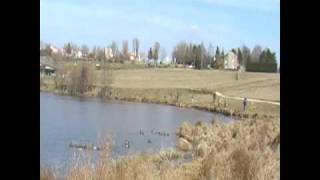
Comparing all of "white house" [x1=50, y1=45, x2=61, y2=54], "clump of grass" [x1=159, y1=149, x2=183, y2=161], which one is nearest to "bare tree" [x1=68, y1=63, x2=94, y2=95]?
"white house" [x1=50, y1=45, x2=61, y2=54]

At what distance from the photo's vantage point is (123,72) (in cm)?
207

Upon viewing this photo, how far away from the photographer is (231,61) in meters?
2.04

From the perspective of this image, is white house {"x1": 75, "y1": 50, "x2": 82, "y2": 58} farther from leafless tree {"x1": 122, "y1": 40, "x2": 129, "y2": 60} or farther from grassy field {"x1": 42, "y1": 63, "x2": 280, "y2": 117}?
leafless tree {"x1": 122, "y1": 40, "x2": 129, "y2": 60}

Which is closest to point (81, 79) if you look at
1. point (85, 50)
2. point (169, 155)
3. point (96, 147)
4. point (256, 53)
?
point (85, 50)

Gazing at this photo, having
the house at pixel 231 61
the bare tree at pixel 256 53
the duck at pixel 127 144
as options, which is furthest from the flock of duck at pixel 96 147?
the bare tree at pixel 256 53

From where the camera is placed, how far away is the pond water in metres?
1.95

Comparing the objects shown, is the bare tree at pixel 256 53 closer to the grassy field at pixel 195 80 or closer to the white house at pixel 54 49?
the grassy field at pixel 195 80

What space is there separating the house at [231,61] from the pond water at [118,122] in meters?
0.26

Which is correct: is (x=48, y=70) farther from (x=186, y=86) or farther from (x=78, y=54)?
(x=186, y=86)

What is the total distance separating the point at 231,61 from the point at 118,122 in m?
0.56

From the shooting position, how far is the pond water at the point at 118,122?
195 centimetres
